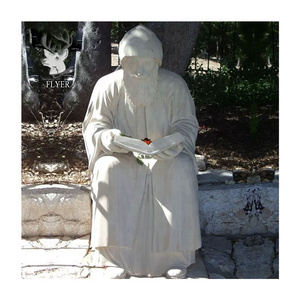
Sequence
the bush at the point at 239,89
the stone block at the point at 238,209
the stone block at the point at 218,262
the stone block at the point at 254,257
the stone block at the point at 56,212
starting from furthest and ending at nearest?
the bush at the point at 239,89 → the stone block at the point at 238,209 → the stone block at the point at 56,212 → the stone block at the point at 254,257 → the stone block at the point at 218,262

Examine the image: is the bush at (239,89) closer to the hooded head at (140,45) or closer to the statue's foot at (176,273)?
the hooded head at (140,45)

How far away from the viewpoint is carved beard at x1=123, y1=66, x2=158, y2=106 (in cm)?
471

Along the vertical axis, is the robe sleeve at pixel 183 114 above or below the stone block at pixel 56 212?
above

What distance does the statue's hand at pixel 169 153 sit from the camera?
4598 millimetres

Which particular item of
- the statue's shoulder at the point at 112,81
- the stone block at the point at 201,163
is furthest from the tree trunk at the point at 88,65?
the statue's shoulder at the point at 112,81

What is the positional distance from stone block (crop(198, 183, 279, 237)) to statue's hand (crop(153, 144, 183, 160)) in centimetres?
124

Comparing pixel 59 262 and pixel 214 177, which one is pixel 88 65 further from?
pixel 59 262

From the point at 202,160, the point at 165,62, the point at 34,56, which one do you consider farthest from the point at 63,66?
the point at 202,160

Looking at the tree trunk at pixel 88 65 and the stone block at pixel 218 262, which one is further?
the tree trunk at pixel 88 65

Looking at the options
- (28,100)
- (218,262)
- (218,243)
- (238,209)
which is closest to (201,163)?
(238,209)

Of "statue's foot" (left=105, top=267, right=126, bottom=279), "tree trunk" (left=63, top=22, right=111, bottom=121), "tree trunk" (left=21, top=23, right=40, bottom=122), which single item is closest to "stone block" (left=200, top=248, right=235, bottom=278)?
"statue's foot" (left=105, top=267, right=126, bottom=279)

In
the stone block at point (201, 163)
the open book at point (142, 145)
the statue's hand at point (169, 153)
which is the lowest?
the stone block at point (201, 163)

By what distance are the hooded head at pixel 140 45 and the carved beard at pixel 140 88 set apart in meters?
0.16

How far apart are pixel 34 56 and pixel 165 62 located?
197 cm
